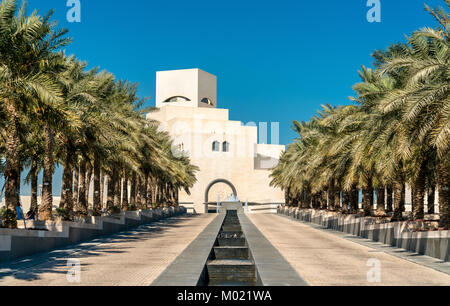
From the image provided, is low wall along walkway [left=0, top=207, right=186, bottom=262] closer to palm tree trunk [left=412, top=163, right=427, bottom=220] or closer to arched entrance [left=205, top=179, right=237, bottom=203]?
palm tree trunk [left=412, top=163, right=427, bottom=220]

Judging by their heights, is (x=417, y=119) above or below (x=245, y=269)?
above

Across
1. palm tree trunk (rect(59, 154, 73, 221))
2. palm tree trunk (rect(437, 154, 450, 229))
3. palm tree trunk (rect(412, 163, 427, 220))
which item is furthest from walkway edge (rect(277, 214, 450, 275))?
palm tree trunk (rect(59, 154, 73, 221))

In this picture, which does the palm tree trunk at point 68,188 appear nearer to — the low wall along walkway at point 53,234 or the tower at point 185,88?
the low wall along walkway at point 53,234

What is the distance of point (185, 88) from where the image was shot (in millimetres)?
93562

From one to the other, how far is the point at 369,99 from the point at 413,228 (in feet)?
17.9

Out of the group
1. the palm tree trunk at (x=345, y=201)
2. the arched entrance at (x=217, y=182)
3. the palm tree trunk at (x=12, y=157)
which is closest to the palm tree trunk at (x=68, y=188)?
the palm tree trunk at (x=12, y=157)

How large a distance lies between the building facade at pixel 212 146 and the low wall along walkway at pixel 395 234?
170ft

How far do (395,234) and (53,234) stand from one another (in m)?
12.2

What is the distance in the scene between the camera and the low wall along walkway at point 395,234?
602 inches

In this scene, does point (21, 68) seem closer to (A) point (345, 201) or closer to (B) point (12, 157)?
(B) point (12, 157)
